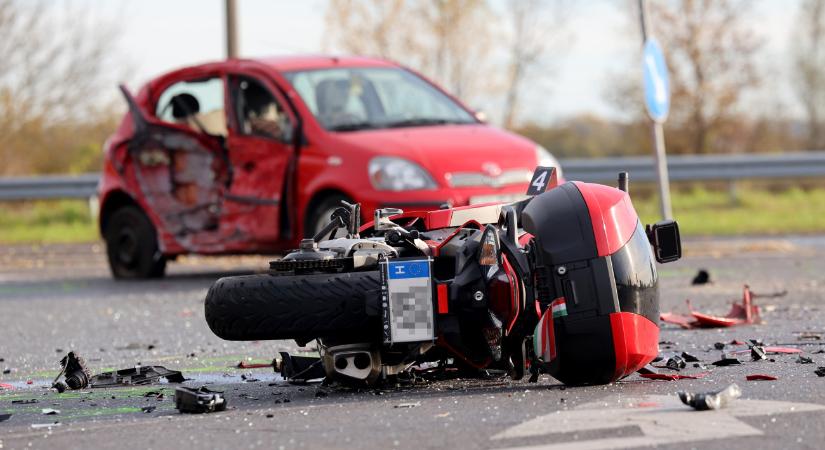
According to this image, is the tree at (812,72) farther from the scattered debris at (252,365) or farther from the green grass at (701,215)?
the scattered debris at (252,365)

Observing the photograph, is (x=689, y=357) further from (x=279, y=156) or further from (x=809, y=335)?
(x=279, y=156)

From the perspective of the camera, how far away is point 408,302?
578 centimetres

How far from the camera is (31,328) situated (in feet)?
33.0

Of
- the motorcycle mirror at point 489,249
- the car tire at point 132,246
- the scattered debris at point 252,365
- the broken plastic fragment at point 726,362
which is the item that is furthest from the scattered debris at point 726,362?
the car tire at point 132,246

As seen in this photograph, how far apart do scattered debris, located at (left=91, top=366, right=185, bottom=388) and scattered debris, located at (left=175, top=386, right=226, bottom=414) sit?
107cm

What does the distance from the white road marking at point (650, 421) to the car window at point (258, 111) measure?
767 centimetres

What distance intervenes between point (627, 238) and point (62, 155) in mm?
25565

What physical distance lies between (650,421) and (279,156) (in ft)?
26.3

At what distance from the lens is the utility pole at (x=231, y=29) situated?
20594 mm

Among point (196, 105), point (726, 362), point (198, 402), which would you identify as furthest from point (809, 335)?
point (196, 105)

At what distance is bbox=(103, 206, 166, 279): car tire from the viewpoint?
14078 millimetres

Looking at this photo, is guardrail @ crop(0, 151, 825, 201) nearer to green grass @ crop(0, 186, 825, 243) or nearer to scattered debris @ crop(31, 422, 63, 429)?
green grass @ crop(0, 186, 825, 243)

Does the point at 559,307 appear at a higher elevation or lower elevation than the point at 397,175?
lower

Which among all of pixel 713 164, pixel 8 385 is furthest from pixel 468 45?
pixel 8 385
